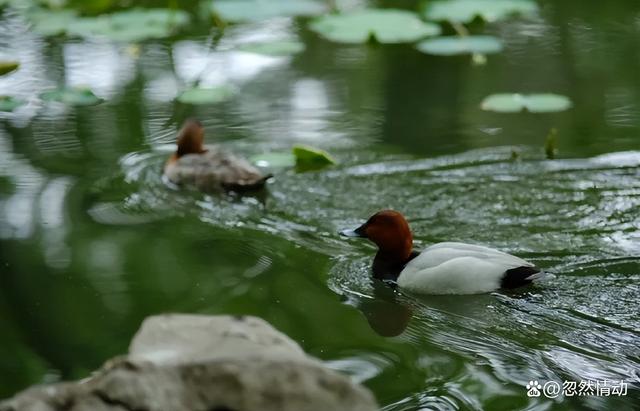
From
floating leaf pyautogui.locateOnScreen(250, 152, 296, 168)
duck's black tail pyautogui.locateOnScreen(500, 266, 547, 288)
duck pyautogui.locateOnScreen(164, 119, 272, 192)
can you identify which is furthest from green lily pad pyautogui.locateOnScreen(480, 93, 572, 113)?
duck's black tail pyautogui.locateOnScreen(500, 266, 547, 288)

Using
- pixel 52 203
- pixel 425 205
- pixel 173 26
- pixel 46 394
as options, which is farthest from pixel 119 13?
pixel 46 394

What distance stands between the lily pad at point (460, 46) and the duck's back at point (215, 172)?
3163mm

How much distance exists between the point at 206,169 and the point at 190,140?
36 centimetres

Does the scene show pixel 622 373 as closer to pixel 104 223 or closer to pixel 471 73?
pixel 104 223

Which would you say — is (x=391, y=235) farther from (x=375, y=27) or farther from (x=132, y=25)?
(x=132, y=25)

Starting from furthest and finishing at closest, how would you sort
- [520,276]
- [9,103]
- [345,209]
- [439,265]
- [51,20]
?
[51,20] → [9,103] → [345,209] → [439,265] → [520,276]

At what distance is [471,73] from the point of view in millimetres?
9734

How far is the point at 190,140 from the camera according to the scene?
25.4 ft

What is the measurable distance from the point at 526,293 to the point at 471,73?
424 cm

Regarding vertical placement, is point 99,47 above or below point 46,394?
below

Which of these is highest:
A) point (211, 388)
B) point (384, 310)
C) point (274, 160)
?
point (211, 388)

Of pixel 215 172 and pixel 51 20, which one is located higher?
pixel 51 20

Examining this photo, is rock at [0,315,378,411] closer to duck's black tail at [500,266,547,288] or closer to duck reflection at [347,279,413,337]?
duck reflection at [347,279,413,337]

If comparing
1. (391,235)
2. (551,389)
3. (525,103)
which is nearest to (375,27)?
(525,103)
